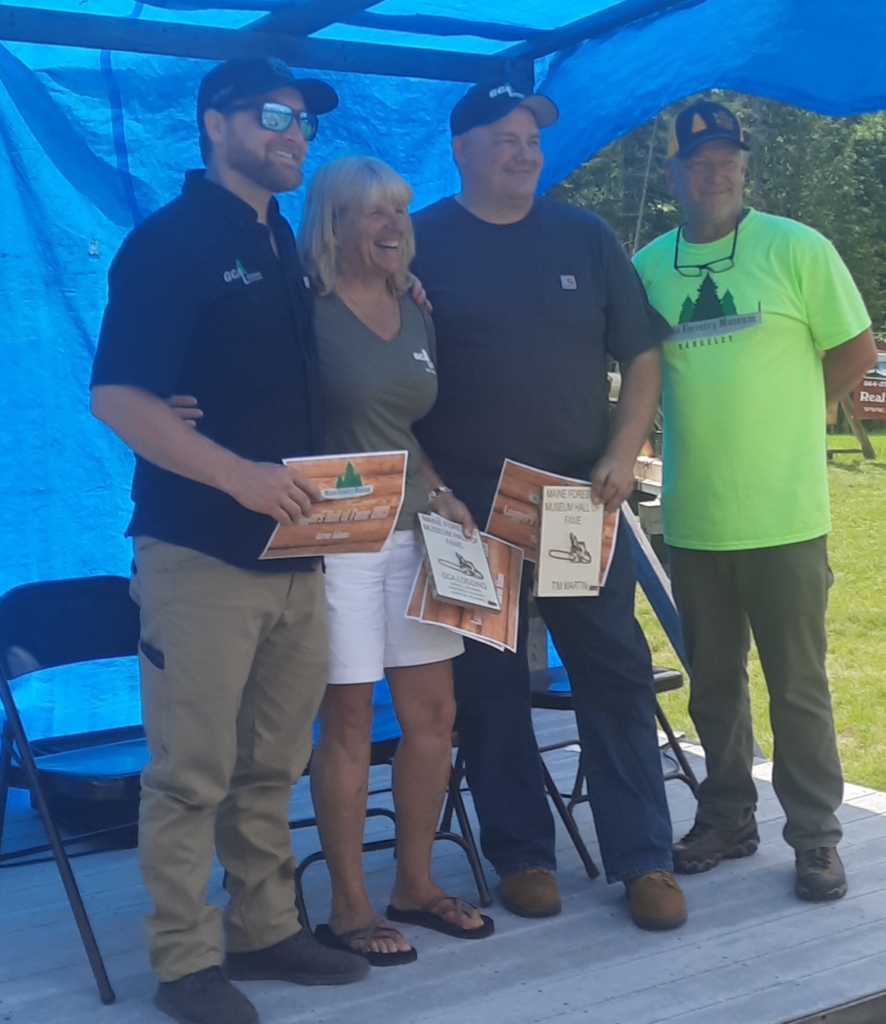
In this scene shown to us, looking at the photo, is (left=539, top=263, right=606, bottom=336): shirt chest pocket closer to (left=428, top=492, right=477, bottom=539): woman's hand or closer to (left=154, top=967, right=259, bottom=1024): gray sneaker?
(left=428, top=492, right=477, bottom=539): woman's hand

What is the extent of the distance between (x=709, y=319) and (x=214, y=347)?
1415mm

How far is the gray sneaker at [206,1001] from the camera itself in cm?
281

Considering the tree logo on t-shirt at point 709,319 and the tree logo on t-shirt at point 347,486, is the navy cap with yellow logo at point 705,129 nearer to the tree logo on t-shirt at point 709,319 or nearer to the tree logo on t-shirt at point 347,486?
the tree logo on t-shirt at point 709,319

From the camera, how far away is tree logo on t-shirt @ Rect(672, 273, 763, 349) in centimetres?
344

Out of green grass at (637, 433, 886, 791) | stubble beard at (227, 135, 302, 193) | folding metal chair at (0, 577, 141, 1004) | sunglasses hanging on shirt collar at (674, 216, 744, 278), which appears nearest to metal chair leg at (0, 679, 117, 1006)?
folding metal chair at (0, 577, 141, 1004)

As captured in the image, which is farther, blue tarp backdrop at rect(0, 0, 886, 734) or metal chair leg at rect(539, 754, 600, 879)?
blue tarp backdrop at rect(0, 0, 886, 734)

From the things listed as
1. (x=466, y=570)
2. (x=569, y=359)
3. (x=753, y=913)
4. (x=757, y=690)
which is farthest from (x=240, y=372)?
(x=757, y=690)

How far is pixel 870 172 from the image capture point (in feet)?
98.1

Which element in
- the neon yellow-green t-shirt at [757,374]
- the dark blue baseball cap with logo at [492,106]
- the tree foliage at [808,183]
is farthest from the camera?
the tree foliage at [808,183]

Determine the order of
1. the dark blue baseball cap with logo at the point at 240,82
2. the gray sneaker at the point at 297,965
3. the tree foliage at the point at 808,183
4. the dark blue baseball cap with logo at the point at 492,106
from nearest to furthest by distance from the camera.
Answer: the dark blue baseball cap with logo at the point at 240,82 → the gray sneaker at the point at 297,965 → the dark blue baseball cap with logo at the point at 492,106 → the tree foliage at the point at 808,183

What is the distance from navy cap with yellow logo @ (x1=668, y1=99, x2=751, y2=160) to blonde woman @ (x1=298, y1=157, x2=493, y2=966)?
844 millimetres

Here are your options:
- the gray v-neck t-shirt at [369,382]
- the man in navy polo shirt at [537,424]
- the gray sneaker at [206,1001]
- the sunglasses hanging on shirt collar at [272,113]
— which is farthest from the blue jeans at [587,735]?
the sunglasses hanging on shirt collar at [272,113]

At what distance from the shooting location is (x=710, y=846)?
149 inches

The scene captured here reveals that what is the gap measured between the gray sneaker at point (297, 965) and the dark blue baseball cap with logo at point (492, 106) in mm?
2054
